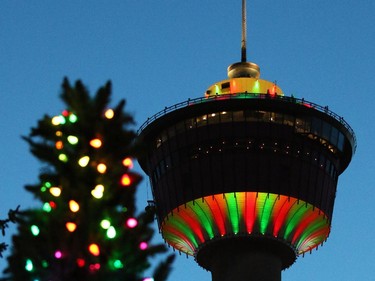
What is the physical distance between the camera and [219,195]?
264ft

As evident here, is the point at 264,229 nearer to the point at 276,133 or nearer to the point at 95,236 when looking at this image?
A: the point at 276,133

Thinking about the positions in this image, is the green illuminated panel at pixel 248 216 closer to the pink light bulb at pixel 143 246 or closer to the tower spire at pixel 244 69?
the tower spire at pixel 244 69

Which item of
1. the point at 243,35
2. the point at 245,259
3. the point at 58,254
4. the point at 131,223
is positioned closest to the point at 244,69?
the point at 243,35

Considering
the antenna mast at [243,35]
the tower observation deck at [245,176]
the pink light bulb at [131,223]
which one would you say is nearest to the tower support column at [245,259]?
the tower observation deck at [245,176]

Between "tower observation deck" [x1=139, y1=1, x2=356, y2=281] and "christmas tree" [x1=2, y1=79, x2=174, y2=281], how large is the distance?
61.7 metres

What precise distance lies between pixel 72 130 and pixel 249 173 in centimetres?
6341

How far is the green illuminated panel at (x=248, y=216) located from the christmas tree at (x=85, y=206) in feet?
207

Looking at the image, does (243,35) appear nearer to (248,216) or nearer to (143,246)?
(248,216)

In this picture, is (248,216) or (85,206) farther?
(248,216)

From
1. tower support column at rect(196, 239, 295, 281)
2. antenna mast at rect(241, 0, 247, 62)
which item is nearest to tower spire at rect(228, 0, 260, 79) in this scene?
antenna mast at rect(241, 0, 247, 62)

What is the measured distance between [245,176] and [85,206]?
211 feet

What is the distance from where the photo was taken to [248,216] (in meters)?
81.3

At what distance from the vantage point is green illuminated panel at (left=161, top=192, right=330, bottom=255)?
3174 inches

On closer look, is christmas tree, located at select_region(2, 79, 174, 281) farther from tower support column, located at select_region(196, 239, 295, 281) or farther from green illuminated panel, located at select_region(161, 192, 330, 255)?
green illuminated panel, located at select_region(161, 192, 330, 255)
